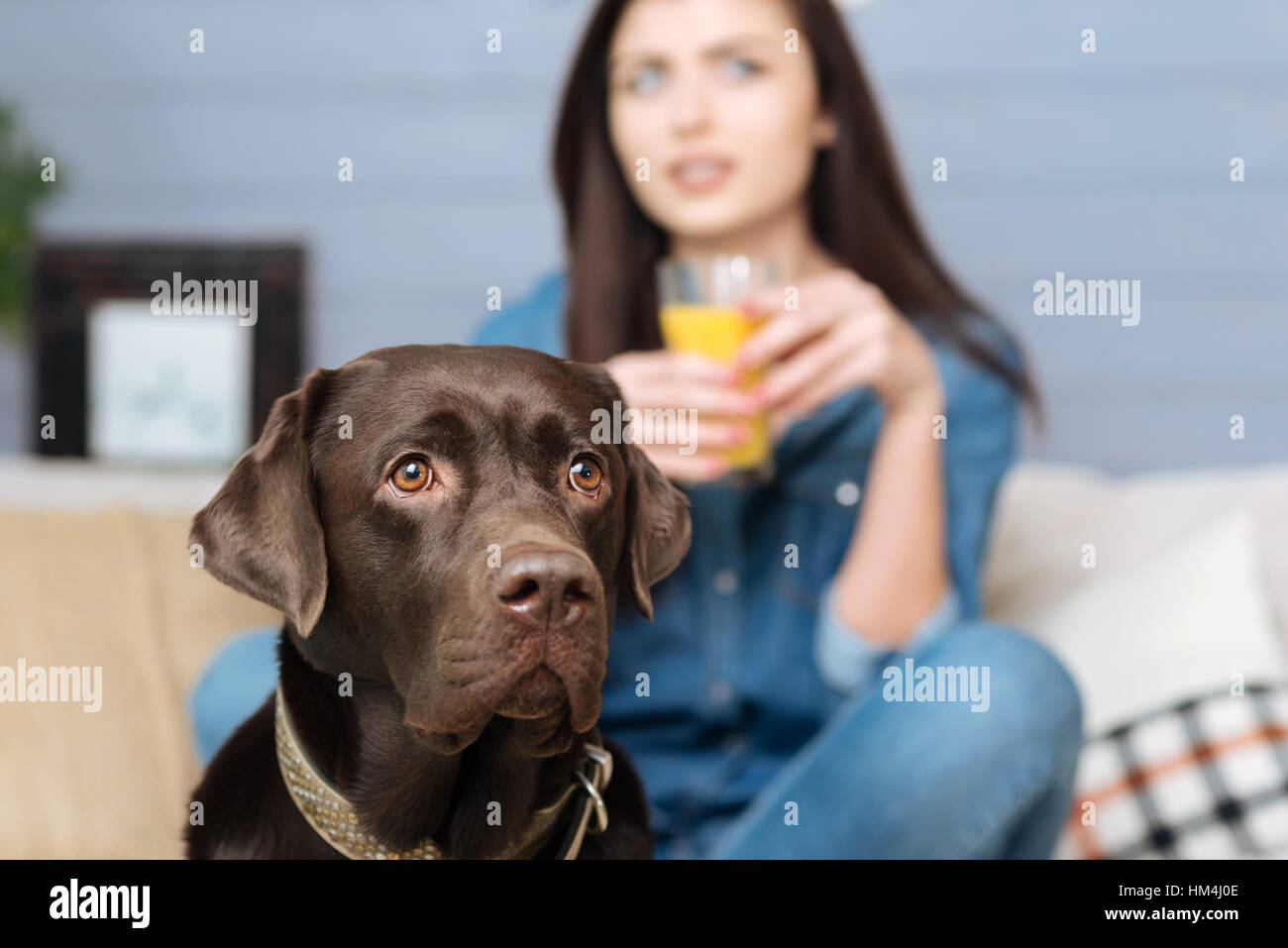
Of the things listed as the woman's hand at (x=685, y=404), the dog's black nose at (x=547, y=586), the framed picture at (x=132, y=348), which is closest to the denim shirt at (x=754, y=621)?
the woman's hand at (x=685, y=404)

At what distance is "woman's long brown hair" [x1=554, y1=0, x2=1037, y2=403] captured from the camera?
102 centimetres

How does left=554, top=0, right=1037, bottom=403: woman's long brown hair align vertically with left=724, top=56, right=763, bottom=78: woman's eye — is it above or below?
below

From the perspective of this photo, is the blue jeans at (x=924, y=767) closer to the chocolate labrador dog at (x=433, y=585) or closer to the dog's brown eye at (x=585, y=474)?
the chocolate labrador dog at (x=433, y=585)

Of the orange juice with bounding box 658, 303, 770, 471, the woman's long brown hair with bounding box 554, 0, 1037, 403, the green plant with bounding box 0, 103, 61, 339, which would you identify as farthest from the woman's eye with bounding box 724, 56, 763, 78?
the green plant with bounding box 0, 103, 61, 339

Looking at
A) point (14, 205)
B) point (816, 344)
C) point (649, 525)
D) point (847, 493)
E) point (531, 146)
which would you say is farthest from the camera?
point (531, 146)

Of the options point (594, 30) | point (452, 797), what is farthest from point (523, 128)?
point (452, 797)

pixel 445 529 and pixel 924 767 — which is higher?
pixel 445 529

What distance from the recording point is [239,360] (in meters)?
2.59

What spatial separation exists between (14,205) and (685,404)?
8.10 feet

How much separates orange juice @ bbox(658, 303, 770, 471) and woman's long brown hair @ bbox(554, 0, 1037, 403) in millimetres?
86

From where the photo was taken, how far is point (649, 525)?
0.66m

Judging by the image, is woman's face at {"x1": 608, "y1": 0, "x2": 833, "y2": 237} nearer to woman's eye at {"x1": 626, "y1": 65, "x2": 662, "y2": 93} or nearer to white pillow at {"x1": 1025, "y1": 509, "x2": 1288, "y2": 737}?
woman's eye at {"x1": 626, "y1": 65, "x2": 662, "y2": 93}

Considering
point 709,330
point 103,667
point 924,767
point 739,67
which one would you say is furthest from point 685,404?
point 103,667

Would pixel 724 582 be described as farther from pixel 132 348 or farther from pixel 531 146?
pixel 531 146
